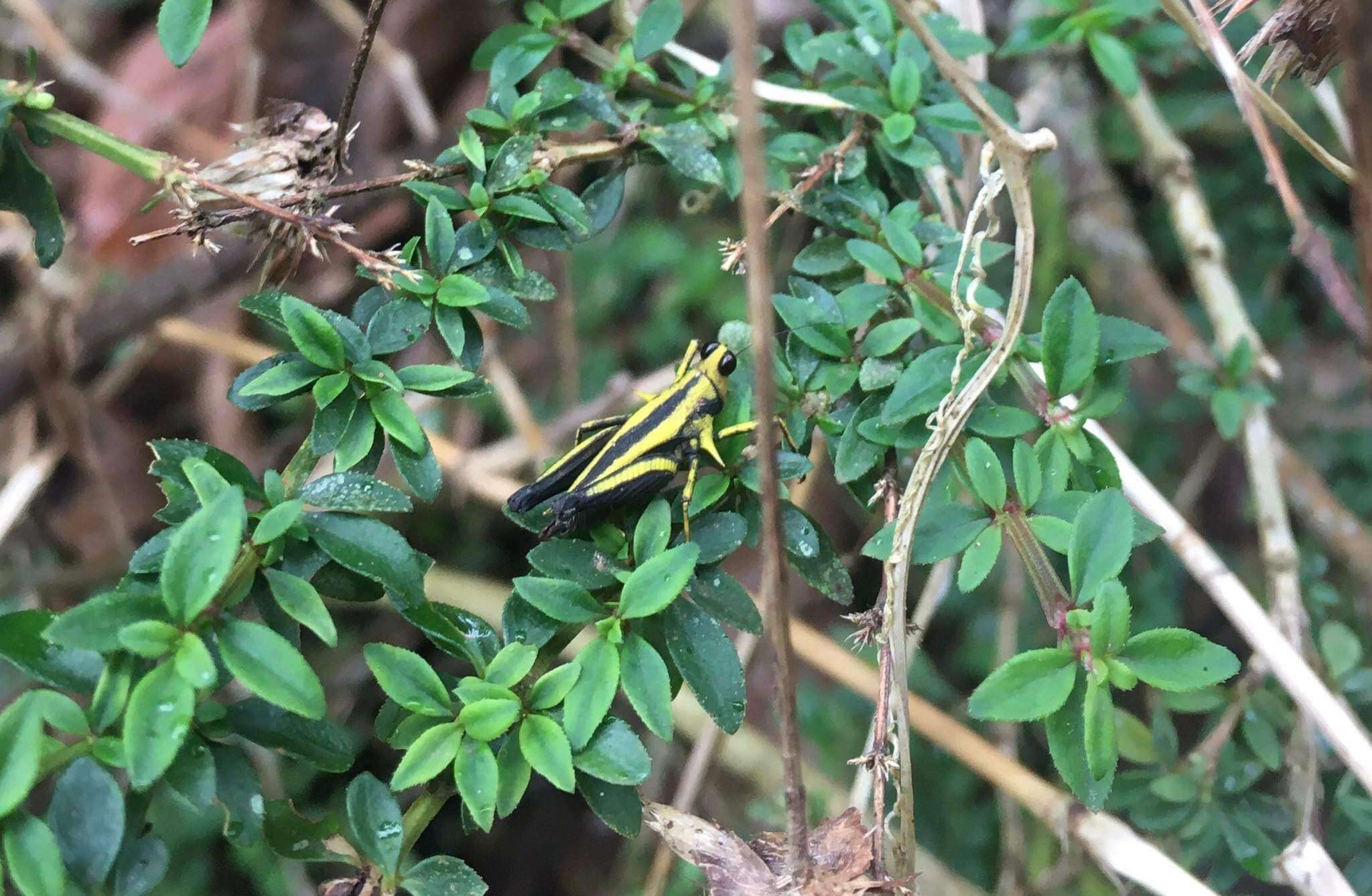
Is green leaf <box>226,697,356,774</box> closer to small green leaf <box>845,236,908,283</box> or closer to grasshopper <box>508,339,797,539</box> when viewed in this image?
grasshopper <box>508,339,797,539</box>

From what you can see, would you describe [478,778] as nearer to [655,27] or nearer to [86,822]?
[86,822]

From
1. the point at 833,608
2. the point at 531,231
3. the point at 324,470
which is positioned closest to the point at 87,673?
the point at 531,231

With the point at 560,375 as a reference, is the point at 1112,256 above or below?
above

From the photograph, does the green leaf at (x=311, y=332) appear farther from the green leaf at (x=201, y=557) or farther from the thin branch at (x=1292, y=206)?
the thin branch at (x=1292, y=206)

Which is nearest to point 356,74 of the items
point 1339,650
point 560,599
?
point 560,599

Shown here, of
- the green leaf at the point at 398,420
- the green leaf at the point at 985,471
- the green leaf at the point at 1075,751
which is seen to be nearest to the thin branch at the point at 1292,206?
the green leaf at the point at 985,471

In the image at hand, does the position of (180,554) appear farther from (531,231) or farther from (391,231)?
(391,231)
